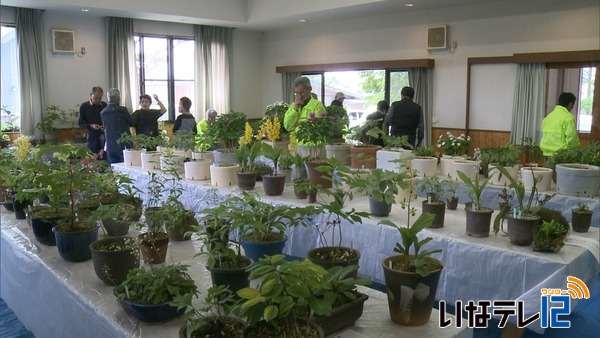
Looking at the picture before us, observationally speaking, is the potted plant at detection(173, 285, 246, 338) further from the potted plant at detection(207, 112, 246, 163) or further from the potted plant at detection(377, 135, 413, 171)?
the potted plant at detection(207, 112, 246, 163)

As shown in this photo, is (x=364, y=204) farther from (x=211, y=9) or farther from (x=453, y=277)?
(x=211, y=9)

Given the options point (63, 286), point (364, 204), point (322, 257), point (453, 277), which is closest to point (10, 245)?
point (63, 286)

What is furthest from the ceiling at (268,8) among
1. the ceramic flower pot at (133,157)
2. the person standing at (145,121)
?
the ceramic flower pot at (133,157)

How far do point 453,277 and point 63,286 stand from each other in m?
1.97

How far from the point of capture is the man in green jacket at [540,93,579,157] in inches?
196

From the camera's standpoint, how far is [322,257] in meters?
1.96

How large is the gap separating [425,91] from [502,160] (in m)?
4.71

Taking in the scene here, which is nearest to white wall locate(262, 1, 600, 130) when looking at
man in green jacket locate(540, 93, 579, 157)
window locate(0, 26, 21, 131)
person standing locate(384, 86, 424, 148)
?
man in green jacket locate(540, 93, 579, 157)

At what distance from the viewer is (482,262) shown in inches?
105

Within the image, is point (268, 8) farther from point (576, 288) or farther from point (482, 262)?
point (576, 288)

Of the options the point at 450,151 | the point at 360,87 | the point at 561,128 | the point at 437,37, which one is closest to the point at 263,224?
the point at 450,151

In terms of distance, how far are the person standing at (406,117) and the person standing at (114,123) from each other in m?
3.14

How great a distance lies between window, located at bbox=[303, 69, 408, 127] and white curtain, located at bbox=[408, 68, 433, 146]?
0.29 m

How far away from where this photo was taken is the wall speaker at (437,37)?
8.02m
